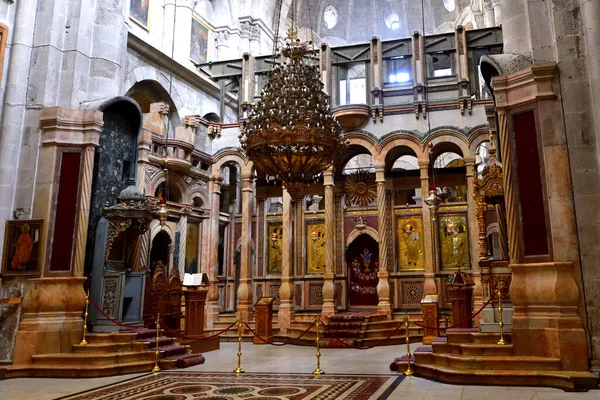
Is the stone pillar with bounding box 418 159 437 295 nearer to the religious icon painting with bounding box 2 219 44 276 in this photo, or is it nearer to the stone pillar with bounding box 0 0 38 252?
the religious icon painting with bounding box 2 219 44 276

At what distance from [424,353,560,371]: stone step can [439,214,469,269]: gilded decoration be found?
28.9 ft

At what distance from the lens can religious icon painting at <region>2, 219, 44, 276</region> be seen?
828 cm

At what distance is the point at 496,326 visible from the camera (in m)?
7.68

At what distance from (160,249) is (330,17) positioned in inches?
735

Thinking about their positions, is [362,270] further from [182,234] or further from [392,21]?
[392,21]

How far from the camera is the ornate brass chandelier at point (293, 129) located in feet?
27.9

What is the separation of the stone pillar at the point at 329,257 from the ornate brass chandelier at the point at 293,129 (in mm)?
6051

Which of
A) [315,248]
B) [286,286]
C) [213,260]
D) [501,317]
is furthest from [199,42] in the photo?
[501,317]

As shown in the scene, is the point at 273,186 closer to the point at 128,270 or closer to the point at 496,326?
the point at 128,270

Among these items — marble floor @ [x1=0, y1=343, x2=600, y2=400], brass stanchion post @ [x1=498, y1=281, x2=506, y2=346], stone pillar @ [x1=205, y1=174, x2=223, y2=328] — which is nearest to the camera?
marble floor @ [x1=0, y1=343, x2=600, y2=400]

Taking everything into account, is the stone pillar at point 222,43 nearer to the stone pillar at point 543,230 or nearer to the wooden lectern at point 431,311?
the wooden lectern at point 431,311

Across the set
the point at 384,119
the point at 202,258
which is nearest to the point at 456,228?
the point at 384,119

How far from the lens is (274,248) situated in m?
17.7

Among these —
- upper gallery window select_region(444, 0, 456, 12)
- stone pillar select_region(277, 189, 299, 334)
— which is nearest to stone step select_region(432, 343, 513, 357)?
stone pillar select_region(277, 189, 299, 334)
